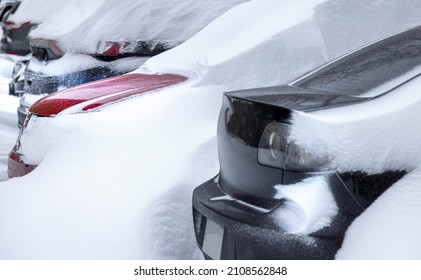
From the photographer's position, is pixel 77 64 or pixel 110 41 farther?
pixel 77 64

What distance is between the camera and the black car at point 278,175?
6.14ft

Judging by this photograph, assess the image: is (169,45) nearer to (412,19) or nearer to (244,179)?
(412,19)

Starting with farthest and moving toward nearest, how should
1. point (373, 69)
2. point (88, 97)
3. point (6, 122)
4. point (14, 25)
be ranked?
point (14, 25), point (6, 122), point (88, 97), point (373, 69)

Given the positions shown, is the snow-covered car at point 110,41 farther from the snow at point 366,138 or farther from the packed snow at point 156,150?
the snow at point 366,138

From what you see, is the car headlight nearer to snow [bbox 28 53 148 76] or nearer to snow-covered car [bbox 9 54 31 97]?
snow [bbox 28 53 148 76]

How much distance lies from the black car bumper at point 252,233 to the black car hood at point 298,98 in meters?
0.29

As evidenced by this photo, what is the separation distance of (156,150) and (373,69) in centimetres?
111

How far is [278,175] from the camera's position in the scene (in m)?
1.96

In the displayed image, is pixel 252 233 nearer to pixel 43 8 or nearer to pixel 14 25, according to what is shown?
pixel 43 8

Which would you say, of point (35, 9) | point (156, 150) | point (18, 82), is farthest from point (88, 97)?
point (35, 9)

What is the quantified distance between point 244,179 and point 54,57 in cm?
392

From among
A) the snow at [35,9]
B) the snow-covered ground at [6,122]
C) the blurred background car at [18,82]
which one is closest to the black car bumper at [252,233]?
the snow-covered ground at [6,122]

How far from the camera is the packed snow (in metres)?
2.71
